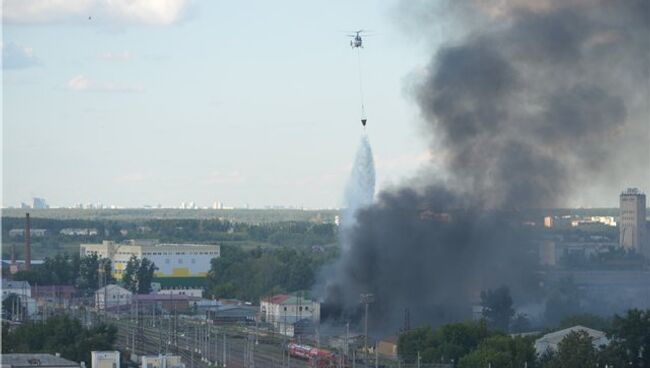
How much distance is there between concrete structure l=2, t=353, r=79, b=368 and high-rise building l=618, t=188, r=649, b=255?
60.4m

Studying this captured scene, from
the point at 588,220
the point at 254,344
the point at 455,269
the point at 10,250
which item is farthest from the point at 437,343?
the point at 588,220

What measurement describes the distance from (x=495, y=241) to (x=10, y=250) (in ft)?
166

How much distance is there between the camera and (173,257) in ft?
355

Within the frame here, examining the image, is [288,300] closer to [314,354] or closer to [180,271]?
[314,354]

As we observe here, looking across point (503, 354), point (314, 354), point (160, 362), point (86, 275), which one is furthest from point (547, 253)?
point (160, 362)

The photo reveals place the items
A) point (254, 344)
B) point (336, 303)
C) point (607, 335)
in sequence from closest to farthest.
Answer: point (607, 335)
point (254, 344)
point (336, 303)

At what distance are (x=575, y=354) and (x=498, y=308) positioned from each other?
18.7 metres

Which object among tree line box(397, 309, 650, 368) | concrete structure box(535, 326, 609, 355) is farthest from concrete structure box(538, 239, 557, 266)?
concrete structure box(535, 326, 609, 355)

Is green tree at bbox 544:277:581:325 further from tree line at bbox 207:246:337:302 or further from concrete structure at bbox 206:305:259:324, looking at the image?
tree line at bbox 207:246:337:302

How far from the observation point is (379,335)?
208 ft

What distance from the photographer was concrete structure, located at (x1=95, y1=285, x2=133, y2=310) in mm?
83625

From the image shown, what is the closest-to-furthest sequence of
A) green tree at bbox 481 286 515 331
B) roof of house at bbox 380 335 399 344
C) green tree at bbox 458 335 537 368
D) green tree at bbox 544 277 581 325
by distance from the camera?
1. green tree at bbox 458 335 537 368
2. roof of house at bbox 380 335 399 344
3. green tree at bbox 481 286 515 331
4. green tree at bbox 544 277 581 325

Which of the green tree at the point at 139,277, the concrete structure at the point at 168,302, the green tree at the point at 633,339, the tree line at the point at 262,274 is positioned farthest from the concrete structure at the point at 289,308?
the green tree at the point at 633,339

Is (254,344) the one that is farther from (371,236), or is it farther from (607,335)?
(607,335)
